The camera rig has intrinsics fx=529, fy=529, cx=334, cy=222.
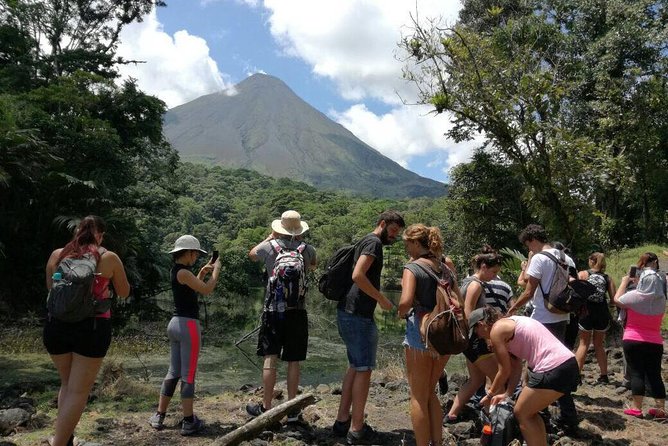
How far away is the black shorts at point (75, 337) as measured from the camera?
138 inches

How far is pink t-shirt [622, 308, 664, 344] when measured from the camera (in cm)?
511

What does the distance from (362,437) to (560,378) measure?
156cm

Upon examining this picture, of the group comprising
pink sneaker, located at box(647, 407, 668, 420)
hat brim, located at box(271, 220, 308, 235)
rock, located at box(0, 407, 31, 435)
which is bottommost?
rock, located at box(0, 407, 31, 435)

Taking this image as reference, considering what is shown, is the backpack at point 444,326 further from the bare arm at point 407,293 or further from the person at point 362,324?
the person at point 362,324

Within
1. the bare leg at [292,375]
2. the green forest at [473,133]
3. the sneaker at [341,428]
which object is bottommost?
the sneaker at [341,428]

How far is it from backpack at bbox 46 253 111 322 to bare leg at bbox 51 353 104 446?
12.4 inches

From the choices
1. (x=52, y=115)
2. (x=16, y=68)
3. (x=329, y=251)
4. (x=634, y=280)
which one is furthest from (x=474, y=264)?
(x=329, y=251)

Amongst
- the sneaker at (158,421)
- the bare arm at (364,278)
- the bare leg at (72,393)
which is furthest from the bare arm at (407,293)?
the sneaker at (158,421)

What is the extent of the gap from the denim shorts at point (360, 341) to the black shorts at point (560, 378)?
1.25 metres

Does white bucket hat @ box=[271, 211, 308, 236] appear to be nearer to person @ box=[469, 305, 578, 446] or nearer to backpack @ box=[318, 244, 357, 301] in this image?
backpack @ box=[318, 244, 357, 301]

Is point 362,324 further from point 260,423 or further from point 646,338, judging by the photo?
point 646,338

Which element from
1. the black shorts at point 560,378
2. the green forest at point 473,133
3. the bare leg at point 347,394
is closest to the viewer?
the black shorts at point 560,378

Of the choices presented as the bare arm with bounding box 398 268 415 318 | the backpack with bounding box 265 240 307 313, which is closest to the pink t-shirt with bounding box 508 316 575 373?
the bare arm with bounding box 398 268 415 318

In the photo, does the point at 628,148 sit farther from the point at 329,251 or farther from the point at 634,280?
the point at 329,251
